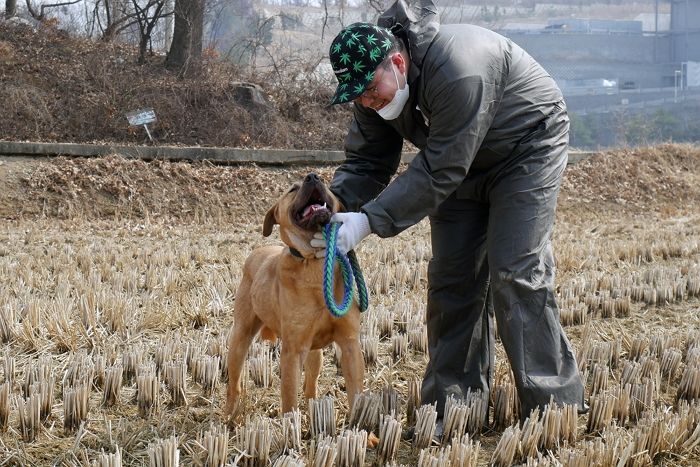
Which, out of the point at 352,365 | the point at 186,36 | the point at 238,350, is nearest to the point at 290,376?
the point at 352,365

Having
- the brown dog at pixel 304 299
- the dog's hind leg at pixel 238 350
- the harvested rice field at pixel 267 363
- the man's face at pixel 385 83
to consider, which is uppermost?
the man's face at pixel 385 83

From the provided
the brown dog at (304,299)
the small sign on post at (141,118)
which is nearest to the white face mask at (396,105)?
the brown dog at (304,299)

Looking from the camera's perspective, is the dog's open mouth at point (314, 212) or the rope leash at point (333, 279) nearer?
the rope leash at point (333, 279)

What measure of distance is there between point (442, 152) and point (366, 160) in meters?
0.87

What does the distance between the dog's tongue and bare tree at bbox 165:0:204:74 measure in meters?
16.5

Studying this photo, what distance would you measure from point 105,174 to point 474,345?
11588 millimetres

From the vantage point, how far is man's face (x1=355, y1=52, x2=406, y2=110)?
4293 millimetres

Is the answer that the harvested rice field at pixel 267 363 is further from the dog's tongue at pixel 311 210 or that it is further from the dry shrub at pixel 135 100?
the dry shrub at pixel 135 100

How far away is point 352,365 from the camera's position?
14.8ft

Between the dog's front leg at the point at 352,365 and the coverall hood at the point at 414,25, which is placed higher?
the coverall hood at the point at 414,25

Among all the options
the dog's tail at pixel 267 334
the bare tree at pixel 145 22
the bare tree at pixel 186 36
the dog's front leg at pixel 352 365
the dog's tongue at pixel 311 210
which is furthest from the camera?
the bare tree at pixel 145 22

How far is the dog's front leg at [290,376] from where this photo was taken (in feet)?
14.6

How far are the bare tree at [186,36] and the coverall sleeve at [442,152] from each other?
54.8 feet

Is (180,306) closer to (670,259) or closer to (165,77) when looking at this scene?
(670,259)
